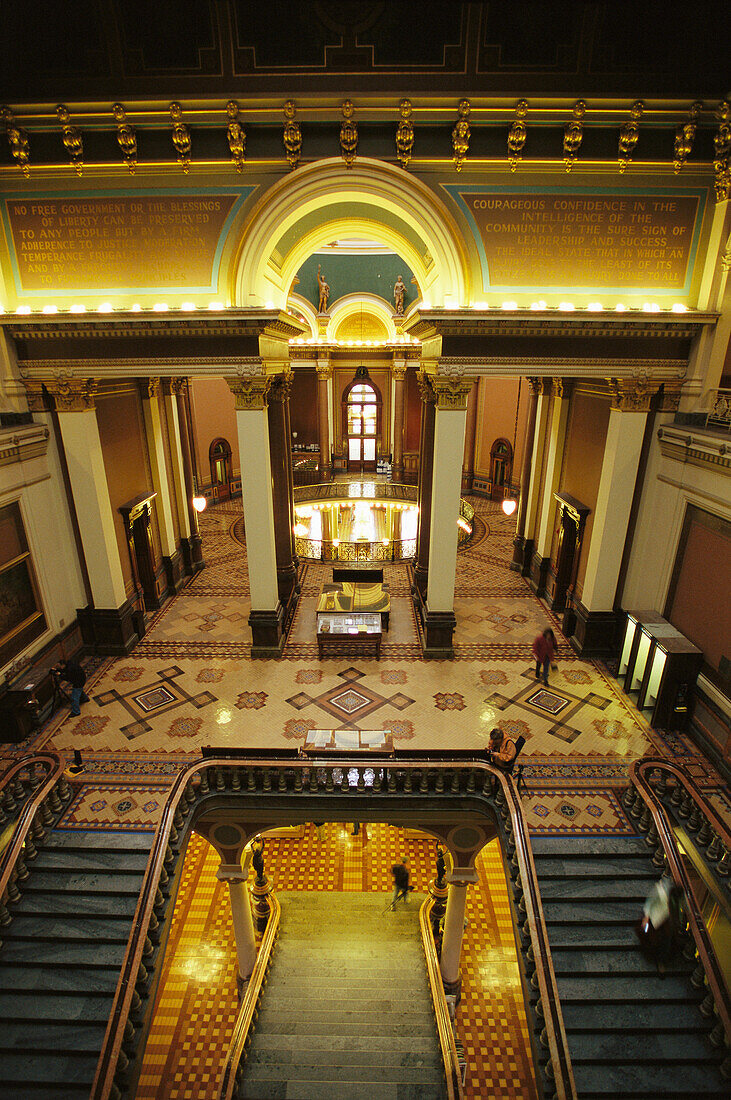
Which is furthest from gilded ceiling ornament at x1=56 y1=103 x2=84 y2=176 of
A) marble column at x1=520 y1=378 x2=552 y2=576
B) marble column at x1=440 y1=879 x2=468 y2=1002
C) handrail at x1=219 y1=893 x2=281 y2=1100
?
handrail at x1=219 y1=893 x2=281 y2=1100

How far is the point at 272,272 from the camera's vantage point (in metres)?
9.27

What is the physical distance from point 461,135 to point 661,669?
7.83 meters

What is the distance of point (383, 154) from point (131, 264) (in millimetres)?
4000

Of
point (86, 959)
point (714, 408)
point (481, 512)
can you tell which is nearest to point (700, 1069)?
point (86, 959)

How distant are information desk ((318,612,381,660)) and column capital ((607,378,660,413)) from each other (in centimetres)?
540

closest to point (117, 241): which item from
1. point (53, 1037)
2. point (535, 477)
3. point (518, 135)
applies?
point (518, 135)

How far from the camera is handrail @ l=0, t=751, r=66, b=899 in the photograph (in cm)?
577

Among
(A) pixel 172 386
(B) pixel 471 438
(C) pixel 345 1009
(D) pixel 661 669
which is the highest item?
(A) pixel 172 386

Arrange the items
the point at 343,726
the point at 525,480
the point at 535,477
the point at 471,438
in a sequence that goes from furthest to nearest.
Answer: the point at 471,438, the point at 525,480, the point at 535,477, the point at 343,726

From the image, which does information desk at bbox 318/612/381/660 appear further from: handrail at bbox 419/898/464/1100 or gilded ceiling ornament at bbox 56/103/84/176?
gilded ceiling ornament at bbox 56/103/84/176

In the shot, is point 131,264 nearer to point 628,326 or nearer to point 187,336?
point 187,336

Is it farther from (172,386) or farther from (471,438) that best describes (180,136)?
(471,438)

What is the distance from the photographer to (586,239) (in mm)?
8172

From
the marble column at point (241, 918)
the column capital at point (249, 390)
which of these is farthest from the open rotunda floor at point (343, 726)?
the column capital at point (249, 390)
